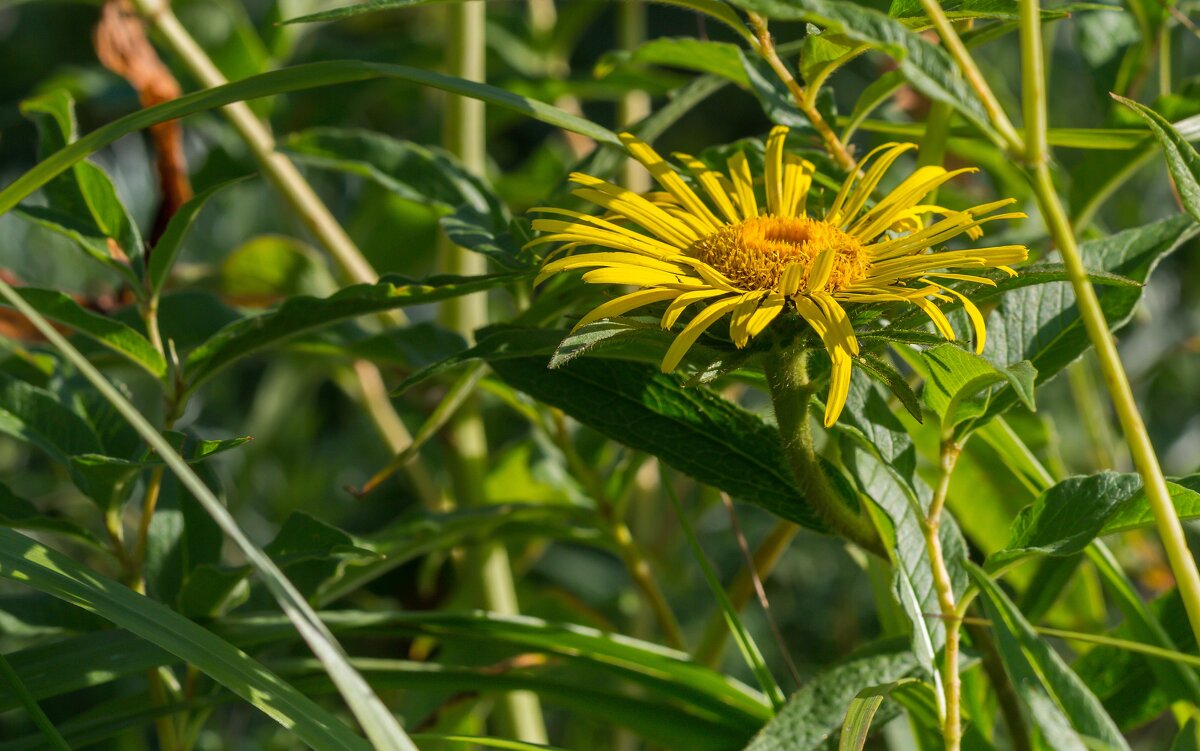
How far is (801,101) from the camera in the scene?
0.33m

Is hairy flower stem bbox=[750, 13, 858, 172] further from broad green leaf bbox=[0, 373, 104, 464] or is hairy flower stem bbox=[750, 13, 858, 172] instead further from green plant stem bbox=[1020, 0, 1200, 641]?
broad green leaf bbox=[0, 373, 104, 464]

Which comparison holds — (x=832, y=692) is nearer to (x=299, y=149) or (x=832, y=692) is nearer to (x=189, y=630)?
(x=189, y=630)

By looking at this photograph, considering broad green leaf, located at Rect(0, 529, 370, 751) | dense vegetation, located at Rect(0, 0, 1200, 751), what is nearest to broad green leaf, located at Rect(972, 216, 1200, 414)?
dense vegetation, located at Rect(0, 0, 1200, 751)

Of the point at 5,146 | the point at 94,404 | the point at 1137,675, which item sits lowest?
the point at 1137,675

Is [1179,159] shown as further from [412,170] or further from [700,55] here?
[412,170]

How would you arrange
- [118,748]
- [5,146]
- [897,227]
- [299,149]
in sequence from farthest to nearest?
1. [5,146]
2. [118,748]
3. [299,149]
4. [897,227]

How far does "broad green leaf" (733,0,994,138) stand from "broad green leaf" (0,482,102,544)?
0.89 feet

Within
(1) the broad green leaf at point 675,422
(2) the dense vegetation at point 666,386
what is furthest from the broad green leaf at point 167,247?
(1) the broad green leaf at point 675,422

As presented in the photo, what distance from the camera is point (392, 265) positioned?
2.33 feet

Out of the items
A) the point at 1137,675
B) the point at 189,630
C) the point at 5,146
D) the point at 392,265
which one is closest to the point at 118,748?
the point at 392,265

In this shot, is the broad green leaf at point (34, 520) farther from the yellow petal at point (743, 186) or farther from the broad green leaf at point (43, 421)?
the yellow petal at point (743, 186)

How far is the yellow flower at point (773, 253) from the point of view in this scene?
262 millimetres

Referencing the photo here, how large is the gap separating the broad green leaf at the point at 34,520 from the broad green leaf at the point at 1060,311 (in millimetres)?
293

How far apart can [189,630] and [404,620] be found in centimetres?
13
